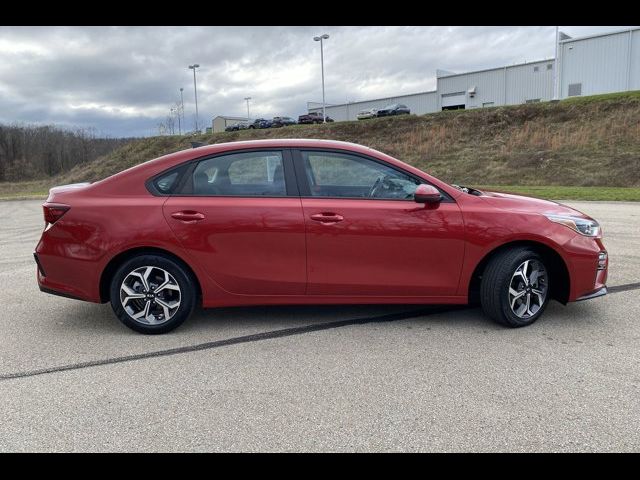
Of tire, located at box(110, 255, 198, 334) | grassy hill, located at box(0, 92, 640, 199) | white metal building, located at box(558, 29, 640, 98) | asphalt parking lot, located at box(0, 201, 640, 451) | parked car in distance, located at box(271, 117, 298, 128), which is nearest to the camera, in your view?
asphalt parking lot, located at box(0, 201, 640, 451)

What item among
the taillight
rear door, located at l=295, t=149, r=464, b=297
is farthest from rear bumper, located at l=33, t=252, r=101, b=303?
rear door, located at l=295, t=149, r=464, b=297

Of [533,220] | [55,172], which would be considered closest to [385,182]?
[533,220]

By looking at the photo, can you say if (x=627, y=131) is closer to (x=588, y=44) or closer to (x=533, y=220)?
(x=588, y=44)

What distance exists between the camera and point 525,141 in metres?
26.5

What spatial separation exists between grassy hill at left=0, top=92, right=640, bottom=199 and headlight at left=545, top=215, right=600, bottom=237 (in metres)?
12.7

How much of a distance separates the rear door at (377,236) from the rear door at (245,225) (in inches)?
5.3

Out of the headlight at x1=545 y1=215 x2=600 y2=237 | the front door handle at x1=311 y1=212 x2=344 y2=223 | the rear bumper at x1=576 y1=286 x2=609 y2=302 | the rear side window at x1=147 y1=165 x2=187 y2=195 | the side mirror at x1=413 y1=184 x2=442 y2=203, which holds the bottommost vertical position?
the rear bumper at x1=576 y1=286 x2=609 y2=302

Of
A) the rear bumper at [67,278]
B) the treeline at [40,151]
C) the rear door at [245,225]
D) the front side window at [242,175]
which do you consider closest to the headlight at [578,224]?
the rear door at [245,225]

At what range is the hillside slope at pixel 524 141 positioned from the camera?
2183cm

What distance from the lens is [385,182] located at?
412 cm

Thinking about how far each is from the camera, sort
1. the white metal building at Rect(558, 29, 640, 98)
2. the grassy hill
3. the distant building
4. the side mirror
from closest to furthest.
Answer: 1. the side mirror
2. the grassy hill
3. the white metal building at Rect(558, 29, 640, 98)
4. the distant building

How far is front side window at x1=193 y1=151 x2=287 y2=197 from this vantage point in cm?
408

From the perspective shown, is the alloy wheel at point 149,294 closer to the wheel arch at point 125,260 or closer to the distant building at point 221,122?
the wheel arch at point 125,260

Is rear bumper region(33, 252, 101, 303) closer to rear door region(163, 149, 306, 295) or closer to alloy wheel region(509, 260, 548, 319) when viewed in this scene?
rear door region(163, 149, 306, 295)
